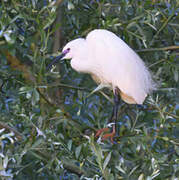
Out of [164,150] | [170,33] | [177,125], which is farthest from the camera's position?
[170,33]

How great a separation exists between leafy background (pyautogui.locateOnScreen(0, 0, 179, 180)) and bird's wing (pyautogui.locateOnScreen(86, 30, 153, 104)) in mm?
64

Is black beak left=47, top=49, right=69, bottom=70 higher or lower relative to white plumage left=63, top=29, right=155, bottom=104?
higher

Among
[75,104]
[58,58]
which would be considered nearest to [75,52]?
[58,58]

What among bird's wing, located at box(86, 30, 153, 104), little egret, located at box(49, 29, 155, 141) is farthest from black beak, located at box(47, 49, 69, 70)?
bird's wing, located at box(86, 30, 153, 104)

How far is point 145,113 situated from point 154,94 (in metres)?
0.32

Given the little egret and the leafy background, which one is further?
the little egret

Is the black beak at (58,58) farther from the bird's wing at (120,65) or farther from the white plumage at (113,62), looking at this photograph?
the bird's wing at (120,65)

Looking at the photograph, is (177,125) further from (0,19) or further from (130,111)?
(0,19)

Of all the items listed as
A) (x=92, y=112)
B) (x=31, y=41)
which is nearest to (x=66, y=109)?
(x=92, y=112)

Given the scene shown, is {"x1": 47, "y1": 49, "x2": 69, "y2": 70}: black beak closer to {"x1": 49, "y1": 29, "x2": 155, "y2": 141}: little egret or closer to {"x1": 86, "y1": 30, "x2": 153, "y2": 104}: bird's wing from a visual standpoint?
{"x1": 49, "y1": 29, "x2": 155, "y2": 141}: little egret

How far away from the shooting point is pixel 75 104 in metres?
1.77

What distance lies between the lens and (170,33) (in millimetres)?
1977

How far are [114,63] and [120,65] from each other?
0.03 meters

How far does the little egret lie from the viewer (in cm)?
203
